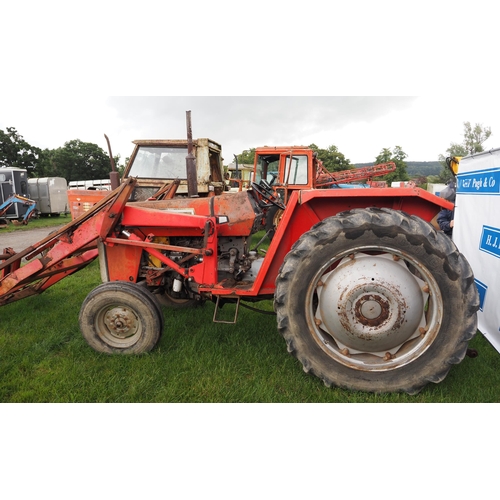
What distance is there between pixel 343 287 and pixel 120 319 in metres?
1.87

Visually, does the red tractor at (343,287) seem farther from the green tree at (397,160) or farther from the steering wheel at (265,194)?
the green tree at (397,160)

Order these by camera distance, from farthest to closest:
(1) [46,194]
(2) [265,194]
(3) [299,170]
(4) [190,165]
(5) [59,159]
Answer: (5) [59,159]
(1) [46,194]
(3) [299,170]
(2) [265,194]
(4) [190,165]

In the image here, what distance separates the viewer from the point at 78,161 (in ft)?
139

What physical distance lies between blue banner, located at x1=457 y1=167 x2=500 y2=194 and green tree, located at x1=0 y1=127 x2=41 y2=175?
3805 cm

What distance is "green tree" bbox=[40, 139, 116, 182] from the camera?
40906 mm

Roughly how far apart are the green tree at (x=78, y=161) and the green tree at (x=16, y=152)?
4.88 metres

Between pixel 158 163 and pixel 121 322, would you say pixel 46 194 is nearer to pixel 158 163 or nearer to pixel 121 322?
pixel 158 163

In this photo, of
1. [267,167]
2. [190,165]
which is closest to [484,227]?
[190,165]

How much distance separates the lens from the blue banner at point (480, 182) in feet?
10.3

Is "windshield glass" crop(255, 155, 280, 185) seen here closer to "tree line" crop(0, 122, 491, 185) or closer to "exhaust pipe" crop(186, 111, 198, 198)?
"exhaust pipe" crop(186, 111, 198, 198)

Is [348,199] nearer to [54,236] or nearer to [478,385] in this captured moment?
[478,385]

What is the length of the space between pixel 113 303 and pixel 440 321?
8.12ft

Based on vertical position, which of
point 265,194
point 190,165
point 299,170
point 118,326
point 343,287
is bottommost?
point 118,326

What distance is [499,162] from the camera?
309cm
